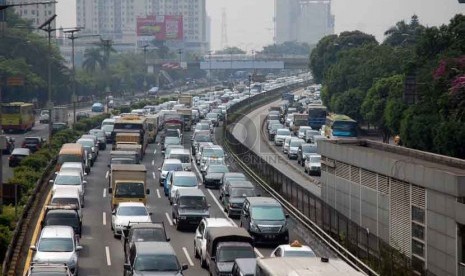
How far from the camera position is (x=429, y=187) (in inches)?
1328

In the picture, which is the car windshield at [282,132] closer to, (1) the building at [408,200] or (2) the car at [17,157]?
(2) the car at [17,157]

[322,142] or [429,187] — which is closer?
[429,187]

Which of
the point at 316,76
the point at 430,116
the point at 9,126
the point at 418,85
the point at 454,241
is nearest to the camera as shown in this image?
the point at 454,241

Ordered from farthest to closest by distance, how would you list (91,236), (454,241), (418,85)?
(418,85) < (91,236) < (454,241)

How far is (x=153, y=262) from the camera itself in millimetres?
30453

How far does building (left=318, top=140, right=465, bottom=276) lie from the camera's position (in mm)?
31812

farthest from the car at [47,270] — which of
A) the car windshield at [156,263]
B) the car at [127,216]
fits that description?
the car at [127,216]

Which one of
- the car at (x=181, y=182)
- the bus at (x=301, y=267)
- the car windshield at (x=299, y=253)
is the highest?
the bus at (x=301, y=267)

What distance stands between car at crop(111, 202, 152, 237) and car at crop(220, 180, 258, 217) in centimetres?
553

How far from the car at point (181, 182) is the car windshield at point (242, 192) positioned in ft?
9.75

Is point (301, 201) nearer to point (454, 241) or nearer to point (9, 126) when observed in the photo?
point (454, 241)

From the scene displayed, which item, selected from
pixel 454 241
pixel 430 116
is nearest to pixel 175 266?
pixel 454 241

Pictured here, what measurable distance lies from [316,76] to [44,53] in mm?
35665

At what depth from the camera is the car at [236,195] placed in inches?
1855
